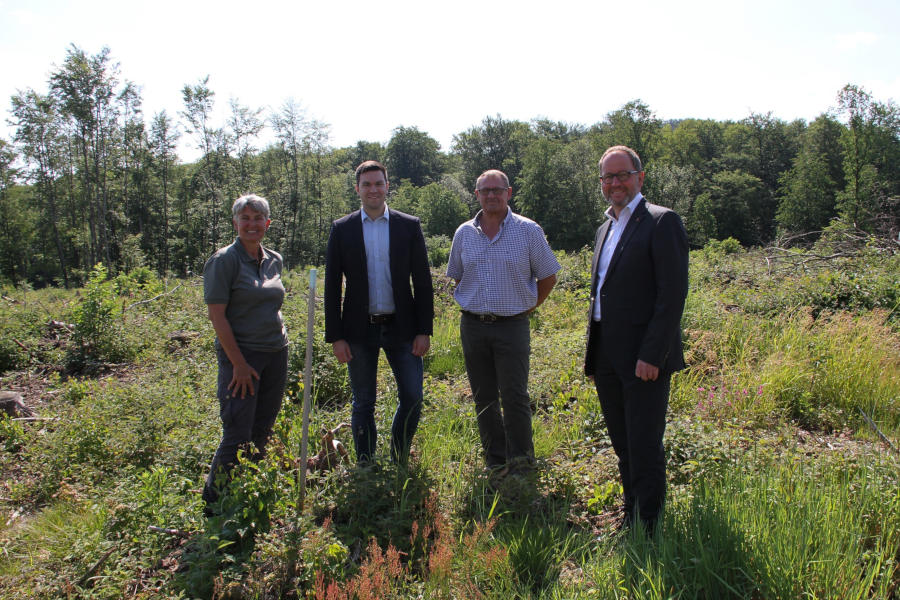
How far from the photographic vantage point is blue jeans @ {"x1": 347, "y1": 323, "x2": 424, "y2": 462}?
3312mm

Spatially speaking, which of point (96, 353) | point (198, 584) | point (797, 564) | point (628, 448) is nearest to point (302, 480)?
point (198, 584)

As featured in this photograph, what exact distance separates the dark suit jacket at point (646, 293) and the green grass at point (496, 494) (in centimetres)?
68

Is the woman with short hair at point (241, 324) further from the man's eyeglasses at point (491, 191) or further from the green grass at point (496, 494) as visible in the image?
the man's eyeglasses at point (491, 191)

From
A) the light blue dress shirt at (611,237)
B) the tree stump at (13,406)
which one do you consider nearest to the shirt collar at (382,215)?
the light blue dress shirt at (611,237)

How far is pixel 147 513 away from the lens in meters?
2.75

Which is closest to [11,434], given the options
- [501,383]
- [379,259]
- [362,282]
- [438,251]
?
[362,282]

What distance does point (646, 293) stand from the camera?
2.54 meters

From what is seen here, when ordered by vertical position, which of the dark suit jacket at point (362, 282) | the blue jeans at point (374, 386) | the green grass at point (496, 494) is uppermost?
the dark suit jacket at point (362, 282)

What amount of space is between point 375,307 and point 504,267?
87 cm

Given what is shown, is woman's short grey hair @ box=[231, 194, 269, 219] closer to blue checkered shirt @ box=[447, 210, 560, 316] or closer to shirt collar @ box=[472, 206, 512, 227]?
blue checkered shirt @ box=[447, 210, 560, 316]

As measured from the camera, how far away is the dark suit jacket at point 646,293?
2412 millimetres

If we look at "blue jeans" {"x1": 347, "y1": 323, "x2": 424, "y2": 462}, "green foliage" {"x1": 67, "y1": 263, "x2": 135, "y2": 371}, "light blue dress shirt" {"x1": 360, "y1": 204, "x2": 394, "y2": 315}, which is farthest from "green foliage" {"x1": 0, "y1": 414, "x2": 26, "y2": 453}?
"light blue dress shirt" {"x1": 360, "y1": 204, "x2": 394, "y2": 315}

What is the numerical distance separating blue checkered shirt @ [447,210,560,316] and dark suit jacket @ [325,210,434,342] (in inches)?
11.4

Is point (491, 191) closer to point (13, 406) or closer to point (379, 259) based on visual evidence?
point (379, 259)
